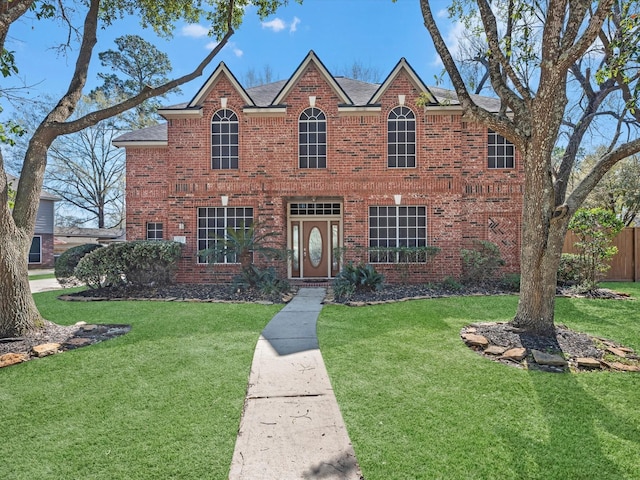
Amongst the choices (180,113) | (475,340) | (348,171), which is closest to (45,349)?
(475,340)

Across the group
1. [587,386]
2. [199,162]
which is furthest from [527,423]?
[199,162]

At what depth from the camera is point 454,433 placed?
122 inches

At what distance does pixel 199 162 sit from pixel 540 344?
1151cm

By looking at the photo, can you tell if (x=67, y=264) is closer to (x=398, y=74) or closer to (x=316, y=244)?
(x=316, y=244)

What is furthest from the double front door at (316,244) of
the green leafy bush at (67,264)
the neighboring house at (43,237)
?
the neighboring house at (43,237)

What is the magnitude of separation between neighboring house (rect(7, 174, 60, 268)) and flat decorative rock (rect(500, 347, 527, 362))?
27.6 metres

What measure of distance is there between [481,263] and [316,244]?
5719 millimetres

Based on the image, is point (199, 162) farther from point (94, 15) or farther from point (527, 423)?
point (527, 423)

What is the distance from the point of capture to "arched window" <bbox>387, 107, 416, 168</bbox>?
12.3m

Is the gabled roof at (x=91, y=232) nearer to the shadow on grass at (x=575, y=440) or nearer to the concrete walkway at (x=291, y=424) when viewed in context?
the concrete walkway at (x=291, y=424)

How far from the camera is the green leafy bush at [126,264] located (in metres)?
10.3

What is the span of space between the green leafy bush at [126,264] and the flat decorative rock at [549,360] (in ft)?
33.3

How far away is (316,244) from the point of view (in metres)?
12.9

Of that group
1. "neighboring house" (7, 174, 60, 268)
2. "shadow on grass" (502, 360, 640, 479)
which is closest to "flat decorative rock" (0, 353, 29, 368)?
"shadow on grass" (502, 360, 640, 479)
